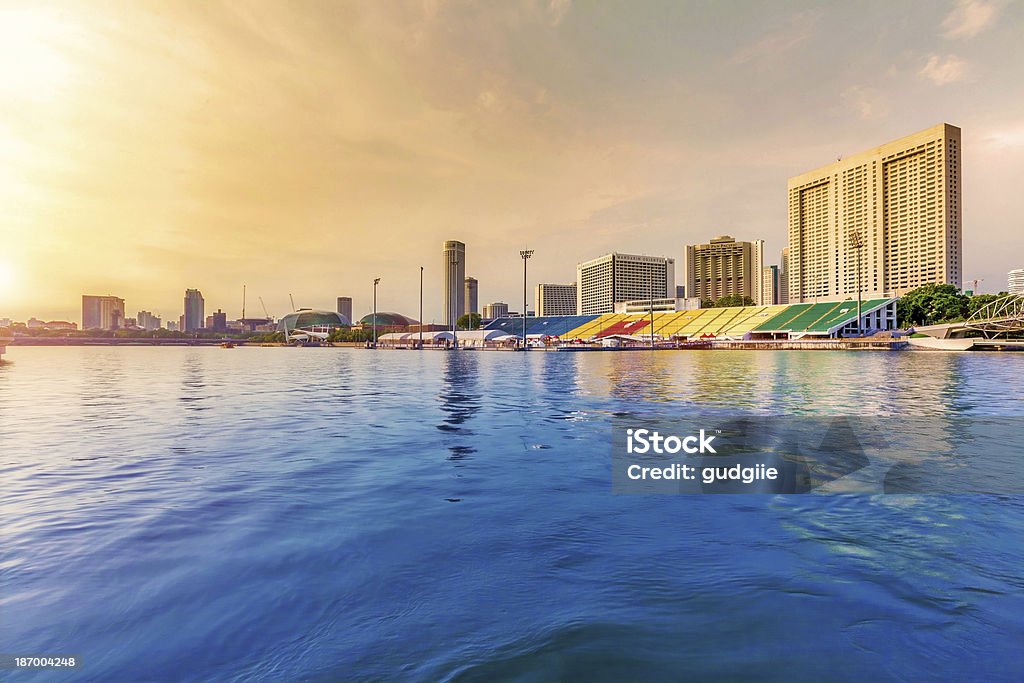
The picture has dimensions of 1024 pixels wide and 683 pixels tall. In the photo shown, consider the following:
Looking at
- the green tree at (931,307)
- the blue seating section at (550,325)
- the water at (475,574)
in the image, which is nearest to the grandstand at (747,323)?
the blue seating section at (550,325)

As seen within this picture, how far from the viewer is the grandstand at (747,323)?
113 m

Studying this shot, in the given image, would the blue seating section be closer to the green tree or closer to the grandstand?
the grandstand

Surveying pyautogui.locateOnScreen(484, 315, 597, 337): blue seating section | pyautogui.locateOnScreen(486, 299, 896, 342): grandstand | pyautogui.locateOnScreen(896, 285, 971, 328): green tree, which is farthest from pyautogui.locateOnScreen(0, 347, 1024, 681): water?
pyautogui.locateOnScreen(484, 315, 597, 337): blue seating section

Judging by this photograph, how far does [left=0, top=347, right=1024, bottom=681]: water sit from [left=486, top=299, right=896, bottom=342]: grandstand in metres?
120

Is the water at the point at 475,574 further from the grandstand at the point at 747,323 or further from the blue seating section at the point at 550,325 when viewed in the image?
the blue seating section at the point at 550,325

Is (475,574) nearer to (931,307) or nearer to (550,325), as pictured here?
(931,307)

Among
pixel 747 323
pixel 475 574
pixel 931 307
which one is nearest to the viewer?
pixel 475 574

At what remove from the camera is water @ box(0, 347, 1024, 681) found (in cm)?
494

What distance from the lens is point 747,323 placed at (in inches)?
5049

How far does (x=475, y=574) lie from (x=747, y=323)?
136 metres

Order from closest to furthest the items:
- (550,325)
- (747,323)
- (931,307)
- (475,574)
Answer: (475,574), (931,307), (747,323), (550,325)

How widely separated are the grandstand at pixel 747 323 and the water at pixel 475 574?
12006cm

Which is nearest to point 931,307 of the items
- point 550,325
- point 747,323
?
point 747,323

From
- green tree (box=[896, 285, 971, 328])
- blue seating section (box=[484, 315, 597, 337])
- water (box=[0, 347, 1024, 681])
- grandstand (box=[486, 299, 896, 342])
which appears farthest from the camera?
blue seating section (box=[484, 315, 597, 337])
